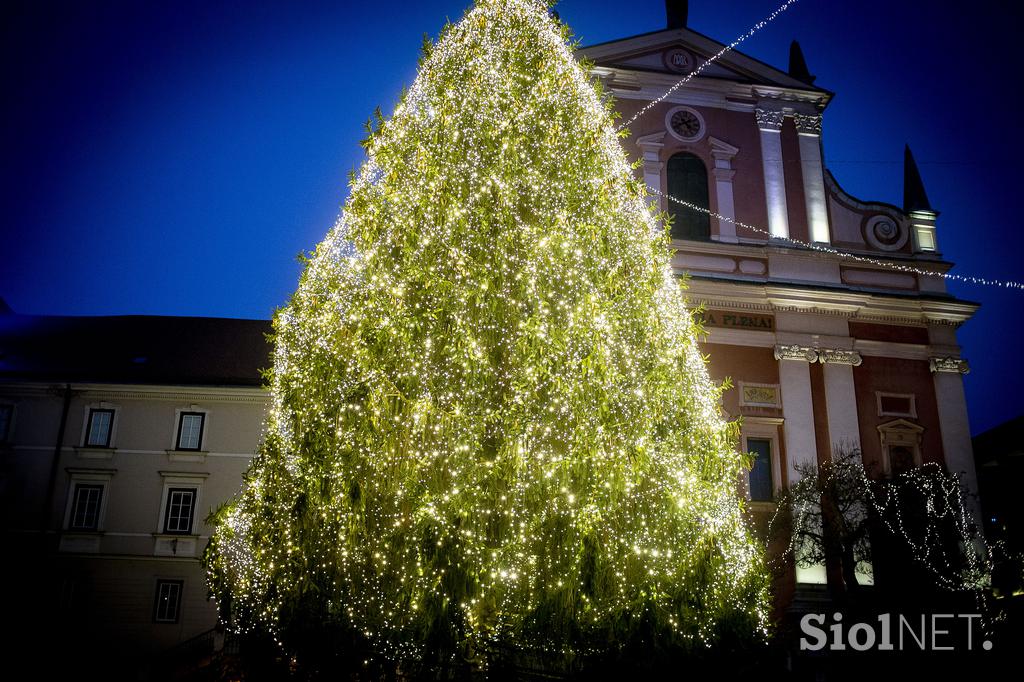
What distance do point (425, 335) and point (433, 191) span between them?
1690 millimetres

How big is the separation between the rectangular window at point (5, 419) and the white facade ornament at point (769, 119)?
76.8 ft

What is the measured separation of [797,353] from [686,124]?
6.63 m

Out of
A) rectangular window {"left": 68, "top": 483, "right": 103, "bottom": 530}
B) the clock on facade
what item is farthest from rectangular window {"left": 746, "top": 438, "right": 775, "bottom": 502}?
rectangular window {"left": 68, "top": 483, "right": 103, "bottom": 530}

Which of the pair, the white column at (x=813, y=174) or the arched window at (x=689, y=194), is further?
the white column at (x=813, y=174)

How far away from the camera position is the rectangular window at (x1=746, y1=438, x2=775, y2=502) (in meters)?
15.4

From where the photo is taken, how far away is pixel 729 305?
16594 mm

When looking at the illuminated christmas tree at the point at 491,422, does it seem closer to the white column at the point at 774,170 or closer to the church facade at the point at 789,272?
the church facade at the point at 789,272

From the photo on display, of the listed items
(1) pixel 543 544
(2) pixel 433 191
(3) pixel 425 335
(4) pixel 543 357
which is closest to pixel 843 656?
(1) pixel 543 544

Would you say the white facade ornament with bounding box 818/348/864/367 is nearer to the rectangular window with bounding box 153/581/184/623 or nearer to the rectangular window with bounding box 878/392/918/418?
the rectangular window with bounding box 878/392/918/418

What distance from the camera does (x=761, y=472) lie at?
15586mm

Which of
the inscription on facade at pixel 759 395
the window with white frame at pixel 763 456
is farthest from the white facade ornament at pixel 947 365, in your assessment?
the window with white frame at pixel 763 456

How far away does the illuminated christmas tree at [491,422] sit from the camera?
21.1ft

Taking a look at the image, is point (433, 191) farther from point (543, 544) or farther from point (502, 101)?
point (543, 544)

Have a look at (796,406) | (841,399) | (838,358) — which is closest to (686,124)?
(838,358)
